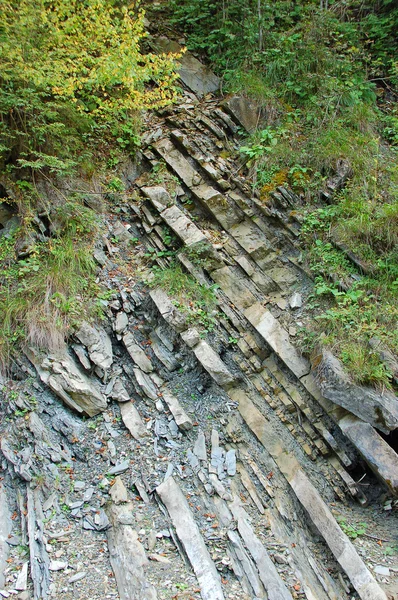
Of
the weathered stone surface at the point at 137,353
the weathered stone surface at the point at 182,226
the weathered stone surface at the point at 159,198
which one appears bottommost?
the weathered stone surface at the point at 137,353

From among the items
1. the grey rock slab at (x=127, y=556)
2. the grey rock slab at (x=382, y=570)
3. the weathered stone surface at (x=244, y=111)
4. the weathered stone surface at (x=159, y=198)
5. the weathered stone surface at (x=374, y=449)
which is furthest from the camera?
the weathered stone surface at (x=244, y=111)

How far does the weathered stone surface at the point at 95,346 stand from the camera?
5.21 metres

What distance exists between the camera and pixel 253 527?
4.23m

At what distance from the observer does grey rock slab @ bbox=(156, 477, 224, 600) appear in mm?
3750

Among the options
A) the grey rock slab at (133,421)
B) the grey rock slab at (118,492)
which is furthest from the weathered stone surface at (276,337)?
the grey rock slab at (118,492)

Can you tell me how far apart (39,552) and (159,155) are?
5.14 meters

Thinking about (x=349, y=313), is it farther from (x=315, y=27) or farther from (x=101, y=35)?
(x=315, y=27)

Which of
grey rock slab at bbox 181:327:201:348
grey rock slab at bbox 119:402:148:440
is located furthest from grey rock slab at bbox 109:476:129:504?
grey rock slab at bbox 181:327:201:348

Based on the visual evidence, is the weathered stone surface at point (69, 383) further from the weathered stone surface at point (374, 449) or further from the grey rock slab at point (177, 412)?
the weathered stone surface at point (374, 449)

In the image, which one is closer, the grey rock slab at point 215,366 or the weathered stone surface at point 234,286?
the grey rock slab at point 215,366

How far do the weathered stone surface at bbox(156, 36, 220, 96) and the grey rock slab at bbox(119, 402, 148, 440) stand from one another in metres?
5.09

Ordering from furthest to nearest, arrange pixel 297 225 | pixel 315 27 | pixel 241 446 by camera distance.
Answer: pixel 315 27, pixel 297 225, pixel 241 446

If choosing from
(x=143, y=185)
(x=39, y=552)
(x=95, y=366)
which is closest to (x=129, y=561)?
(x=39, y=552)

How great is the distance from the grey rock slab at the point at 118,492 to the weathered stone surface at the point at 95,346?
1259mm
